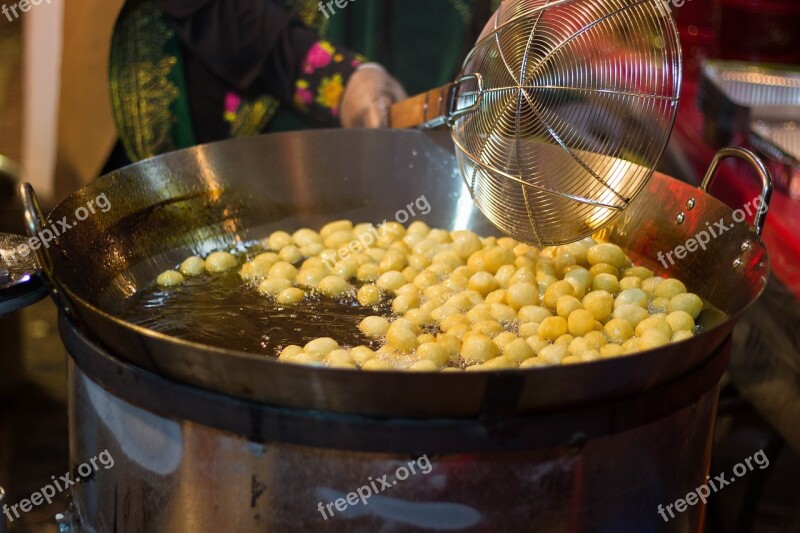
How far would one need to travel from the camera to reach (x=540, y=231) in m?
1.53

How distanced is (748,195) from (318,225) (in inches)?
43.8

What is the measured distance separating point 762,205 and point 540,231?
0.39 m

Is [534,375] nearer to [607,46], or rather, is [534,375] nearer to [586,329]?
[586,329]

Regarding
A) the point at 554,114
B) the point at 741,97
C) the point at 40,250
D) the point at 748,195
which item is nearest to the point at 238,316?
the point at 40,250

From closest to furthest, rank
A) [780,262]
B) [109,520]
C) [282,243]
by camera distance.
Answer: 1. [109,520]
2. [282,243]
3. [780,262]

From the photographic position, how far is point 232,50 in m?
2.31

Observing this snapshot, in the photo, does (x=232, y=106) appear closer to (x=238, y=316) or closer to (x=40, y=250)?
(x=238, y=316)

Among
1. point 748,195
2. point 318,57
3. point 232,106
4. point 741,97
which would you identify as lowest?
point 748,195

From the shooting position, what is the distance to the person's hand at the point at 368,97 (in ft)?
7.11

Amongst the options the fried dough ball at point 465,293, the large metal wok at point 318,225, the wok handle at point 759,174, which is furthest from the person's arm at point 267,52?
the wok handle at point 759,174

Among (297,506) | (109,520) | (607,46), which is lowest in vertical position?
(109,520)

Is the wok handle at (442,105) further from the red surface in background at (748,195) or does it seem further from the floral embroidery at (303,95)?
the red surface in background at (748,195)

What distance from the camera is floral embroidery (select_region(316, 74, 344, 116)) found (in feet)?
7.70

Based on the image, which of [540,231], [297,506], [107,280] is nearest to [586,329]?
[540,231]
